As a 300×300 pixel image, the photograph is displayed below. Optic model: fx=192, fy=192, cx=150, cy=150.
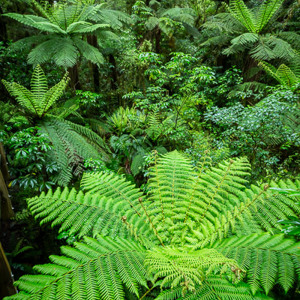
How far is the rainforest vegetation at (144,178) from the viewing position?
0.93 meters

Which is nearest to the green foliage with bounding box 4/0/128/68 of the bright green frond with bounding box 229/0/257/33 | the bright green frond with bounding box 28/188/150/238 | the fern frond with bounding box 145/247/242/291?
the bright green frond with bounding box 28/188/150/238

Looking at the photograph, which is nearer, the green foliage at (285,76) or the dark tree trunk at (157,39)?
the green foliage at (285,76)

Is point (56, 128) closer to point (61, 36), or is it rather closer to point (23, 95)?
point (23, 95)

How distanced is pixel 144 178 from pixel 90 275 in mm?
2346

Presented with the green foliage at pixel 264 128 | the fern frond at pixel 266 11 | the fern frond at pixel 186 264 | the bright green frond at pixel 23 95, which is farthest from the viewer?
the fern frond at pixel 266 11

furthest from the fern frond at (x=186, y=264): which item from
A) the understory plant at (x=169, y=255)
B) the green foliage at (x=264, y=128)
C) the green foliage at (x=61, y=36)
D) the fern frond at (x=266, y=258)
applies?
the green foliage at (x=61, y=36)

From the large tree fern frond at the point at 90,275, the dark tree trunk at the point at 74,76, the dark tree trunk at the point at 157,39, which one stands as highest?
the dark tree trunk at the point at 157,39

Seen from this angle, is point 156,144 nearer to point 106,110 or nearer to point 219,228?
point 106,110

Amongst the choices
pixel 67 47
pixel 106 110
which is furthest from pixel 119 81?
pixel 67 47

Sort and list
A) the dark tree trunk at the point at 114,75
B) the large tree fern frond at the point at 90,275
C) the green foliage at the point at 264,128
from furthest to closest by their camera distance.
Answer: the dark tree trunk at the point at 114,75
the green foliage at the point at 264,128
the large tree fern frond at the point at 90,275

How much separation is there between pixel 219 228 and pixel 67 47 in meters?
3.28

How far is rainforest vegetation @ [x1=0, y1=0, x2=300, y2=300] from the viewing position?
3.07 feet

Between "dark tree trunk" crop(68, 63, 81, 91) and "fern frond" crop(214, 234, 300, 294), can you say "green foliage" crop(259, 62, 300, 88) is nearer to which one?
"fern frond" crop(214, 234, 300, 294)

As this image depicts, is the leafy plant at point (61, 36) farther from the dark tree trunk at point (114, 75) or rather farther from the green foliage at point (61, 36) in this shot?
the dark tree trunk at point (114, 75)
